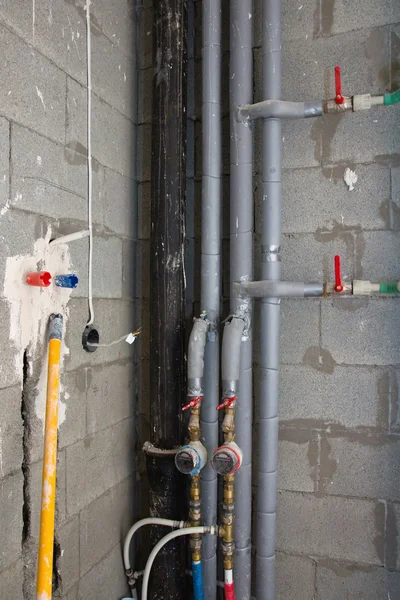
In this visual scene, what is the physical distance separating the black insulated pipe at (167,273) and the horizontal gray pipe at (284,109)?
256mm

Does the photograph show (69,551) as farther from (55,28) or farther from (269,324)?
(55,28)

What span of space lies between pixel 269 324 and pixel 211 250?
31 centimetres

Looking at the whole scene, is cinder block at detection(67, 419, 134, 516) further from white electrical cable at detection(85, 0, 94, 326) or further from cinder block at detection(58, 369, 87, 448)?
white electrical cable at detection(85, 0, 94, 326)

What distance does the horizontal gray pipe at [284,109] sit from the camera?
1.49 meters

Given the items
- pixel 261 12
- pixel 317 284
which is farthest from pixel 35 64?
pixel 317 284

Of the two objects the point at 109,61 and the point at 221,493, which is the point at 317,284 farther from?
the point at 109,61

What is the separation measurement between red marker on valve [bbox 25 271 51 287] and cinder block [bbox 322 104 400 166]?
0.98m

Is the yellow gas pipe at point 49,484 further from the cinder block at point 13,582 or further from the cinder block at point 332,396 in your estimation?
the cinder block at point 332,396

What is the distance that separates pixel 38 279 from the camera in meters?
1.15

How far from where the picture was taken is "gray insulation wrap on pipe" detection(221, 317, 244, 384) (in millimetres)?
1439

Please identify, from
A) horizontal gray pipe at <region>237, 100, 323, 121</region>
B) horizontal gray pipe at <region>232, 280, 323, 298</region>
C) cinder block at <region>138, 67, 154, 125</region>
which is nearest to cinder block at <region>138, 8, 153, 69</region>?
cinder block at <region>138, 67, 154, 125</region>

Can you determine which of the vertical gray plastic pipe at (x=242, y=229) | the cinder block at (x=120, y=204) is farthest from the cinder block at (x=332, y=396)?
the cinder block at (x=120, y=204)

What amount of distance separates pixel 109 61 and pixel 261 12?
0.54 metres

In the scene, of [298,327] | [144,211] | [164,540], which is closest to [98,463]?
[164,540]
